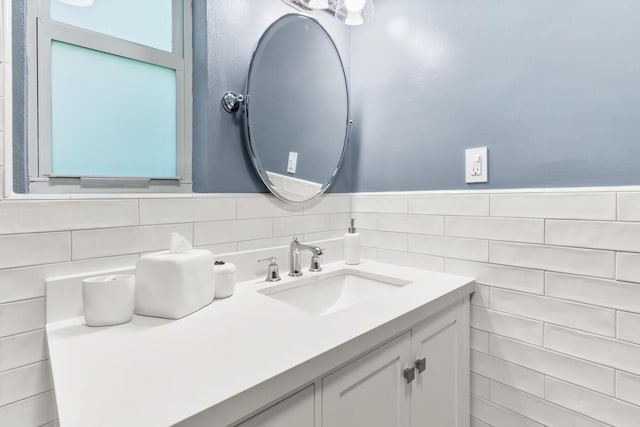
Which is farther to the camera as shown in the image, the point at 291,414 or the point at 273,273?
the point at 273,273

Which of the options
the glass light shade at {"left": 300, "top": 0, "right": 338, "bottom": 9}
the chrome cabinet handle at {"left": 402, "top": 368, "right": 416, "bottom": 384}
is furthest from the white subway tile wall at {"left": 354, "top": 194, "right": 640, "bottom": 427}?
the glass light shade at {"left": 300, "top": 0, "right": 338, "bottom": 9}

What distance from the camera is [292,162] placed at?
1258 mm

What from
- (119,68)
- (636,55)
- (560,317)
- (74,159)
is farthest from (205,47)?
(560,317)

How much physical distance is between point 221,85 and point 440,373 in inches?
46.5

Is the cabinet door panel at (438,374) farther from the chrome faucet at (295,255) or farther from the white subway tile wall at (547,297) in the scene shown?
the chrome faucet at (295,255)

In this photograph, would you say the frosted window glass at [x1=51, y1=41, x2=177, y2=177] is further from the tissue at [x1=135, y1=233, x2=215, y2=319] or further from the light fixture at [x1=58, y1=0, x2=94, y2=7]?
the tissue at [x1=135, y1=233, x2=215, y2=319]

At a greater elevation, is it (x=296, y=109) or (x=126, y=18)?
(x=126, y=18)

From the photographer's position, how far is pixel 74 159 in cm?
92

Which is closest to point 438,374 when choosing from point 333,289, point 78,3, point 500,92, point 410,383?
point 410,383

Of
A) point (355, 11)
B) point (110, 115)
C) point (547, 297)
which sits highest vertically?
point (355, 11)

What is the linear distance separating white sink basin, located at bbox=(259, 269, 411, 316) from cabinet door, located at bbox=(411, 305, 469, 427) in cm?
20

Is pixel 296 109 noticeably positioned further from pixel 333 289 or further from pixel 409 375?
pixel 409 375

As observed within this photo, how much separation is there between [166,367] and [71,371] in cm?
16

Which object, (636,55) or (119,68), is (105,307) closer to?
(119,68)
